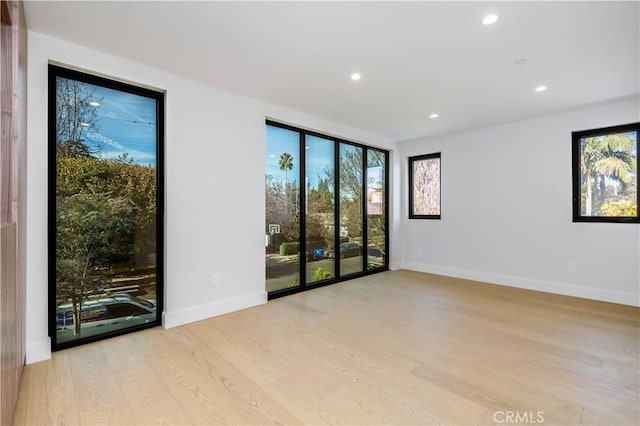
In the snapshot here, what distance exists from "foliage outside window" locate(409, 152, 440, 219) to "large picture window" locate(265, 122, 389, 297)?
0.55m

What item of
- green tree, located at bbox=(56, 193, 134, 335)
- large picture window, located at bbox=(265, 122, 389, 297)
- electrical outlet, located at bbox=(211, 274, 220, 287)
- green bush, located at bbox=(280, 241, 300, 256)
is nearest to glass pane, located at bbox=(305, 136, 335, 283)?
large picture window, located at bbox=(265, 122, 389, 297)

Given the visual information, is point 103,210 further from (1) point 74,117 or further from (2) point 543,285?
(2) point 543,285

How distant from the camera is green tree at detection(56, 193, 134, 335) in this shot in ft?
8.17

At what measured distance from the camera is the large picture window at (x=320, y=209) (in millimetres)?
4051

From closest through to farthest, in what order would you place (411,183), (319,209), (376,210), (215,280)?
(215,280)
(319,209)
(376,210)
(411,183)

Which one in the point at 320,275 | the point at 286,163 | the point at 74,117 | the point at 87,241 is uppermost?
the point at 74,117

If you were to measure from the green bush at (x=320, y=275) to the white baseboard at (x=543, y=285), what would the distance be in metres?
1.95

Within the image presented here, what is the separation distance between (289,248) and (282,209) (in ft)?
1.81

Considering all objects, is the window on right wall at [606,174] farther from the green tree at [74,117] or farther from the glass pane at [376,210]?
the green tree at [74,117]

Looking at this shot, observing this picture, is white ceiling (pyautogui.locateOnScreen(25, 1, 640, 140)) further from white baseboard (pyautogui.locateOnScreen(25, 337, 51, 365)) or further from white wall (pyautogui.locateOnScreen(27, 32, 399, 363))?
white baseboard (pyautogui.locateOnScreen(25, 337, 51, 365))

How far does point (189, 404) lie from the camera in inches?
70.4

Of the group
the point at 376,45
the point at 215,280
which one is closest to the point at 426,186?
the point at 376,45

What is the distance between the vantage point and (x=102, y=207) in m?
2.68

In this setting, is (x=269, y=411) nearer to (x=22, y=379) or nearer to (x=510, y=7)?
(x=22, y=379)
